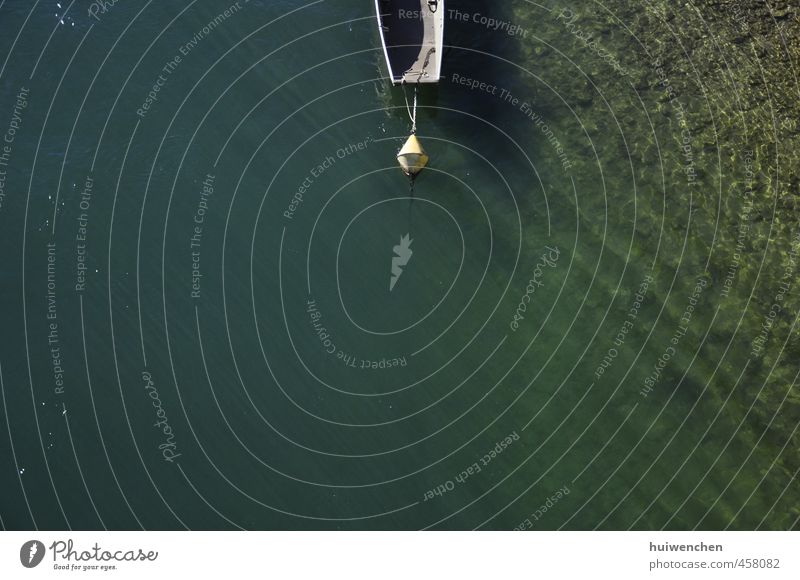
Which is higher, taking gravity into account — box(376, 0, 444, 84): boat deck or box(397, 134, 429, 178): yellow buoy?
box(376, 0, 444, 84): boat deck

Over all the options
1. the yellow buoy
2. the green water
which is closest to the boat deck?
the green water

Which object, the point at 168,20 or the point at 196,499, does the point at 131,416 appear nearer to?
the point at 196,499

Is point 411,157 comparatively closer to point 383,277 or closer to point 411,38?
point 383,277

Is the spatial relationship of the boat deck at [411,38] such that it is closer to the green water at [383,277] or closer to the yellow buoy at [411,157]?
the green water at [383,277]

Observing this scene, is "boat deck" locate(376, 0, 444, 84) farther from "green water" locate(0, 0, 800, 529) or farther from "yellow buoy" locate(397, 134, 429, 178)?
"yellow buoy" locate(397, 134, 429, 178)

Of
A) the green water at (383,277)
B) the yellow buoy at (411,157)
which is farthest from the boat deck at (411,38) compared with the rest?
the yellow buoy at (411,157)

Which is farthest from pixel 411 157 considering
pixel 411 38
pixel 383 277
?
pixel 411 38
